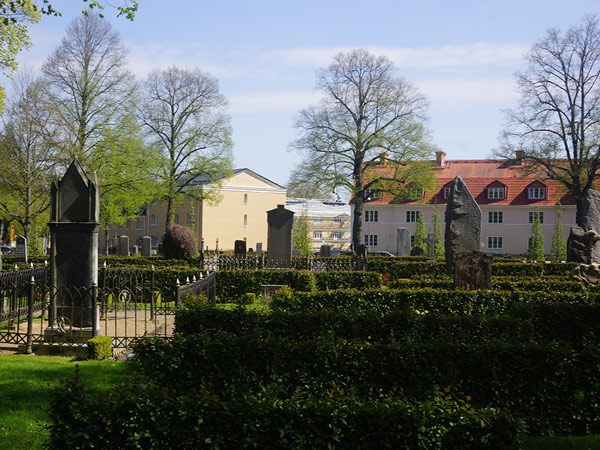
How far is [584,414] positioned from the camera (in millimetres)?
6875

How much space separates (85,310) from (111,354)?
1756 mm

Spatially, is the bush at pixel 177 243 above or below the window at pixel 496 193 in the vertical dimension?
below

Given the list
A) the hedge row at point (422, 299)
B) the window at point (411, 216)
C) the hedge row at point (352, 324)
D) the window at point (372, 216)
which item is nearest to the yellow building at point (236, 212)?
the window at point (372, 216)

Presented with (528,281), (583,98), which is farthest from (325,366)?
(583,98)

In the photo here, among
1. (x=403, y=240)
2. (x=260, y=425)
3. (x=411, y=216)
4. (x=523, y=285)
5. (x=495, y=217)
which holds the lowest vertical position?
(x=260, y=425)

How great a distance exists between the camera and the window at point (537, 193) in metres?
55.1

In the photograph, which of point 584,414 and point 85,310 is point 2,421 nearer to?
point 85,310

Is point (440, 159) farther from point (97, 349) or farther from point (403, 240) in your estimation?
point (97, 349)

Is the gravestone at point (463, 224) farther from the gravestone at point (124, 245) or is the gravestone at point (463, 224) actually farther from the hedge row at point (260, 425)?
the gravestone at point (124, 245)

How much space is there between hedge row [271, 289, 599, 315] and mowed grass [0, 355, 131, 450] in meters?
4.30

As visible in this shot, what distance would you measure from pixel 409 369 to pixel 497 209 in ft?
169

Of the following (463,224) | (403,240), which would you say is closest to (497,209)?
(403,240)

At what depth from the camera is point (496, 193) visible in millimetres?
55812

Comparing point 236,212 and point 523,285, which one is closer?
point 523,285
